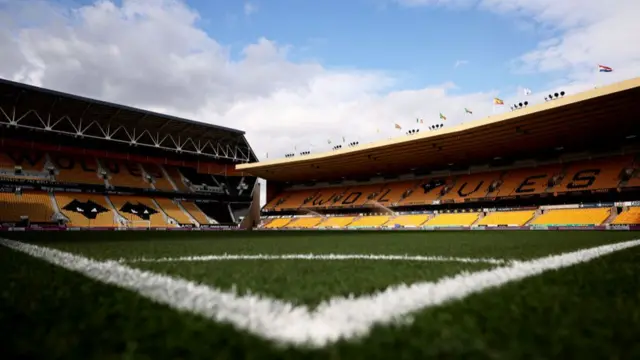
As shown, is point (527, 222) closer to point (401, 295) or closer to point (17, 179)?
point (401, 295)

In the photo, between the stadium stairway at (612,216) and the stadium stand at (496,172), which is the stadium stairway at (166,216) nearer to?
the stadium stand at (496,172)

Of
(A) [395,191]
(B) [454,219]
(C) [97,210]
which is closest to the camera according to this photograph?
(B) [454,219]

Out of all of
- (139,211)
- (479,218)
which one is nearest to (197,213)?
(139,211)

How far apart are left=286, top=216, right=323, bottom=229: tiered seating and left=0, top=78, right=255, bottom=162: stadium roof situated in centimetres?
858

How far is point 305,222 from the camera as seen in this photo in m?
38.8

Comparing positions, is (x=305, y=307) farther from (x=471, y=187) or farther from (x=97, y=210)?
(x=97, y=210)

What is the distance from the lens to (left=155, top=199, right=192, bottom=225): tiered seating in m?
34.8

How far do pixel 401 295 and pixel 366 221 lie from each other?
1304 inches

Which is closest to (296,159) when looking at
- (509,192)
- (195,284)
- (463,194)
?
(463,194)

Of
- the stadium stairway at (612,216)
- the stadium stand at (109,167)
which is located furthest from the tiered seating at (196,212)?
the stadium stairway at (612,216)

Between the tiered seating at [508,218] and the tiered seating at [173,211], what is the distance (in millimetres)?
24621

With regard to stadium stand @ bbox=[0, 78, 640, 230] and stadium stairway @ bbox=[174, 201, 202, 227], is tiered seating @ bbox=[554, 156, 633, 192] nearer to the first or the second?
stadium stand @ bbox=[0, 78, 640, 230]

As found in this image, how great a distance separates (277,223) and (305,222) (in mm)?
3537

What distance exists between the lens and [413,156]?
31078mm
